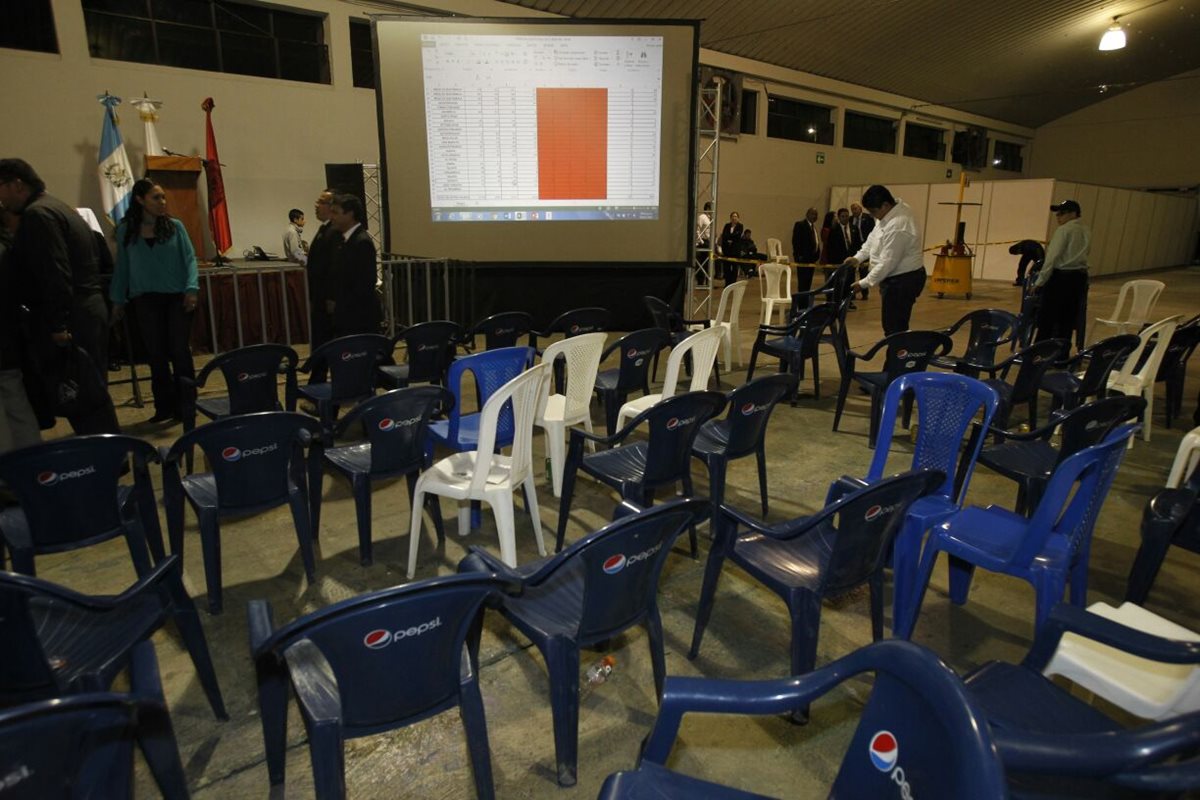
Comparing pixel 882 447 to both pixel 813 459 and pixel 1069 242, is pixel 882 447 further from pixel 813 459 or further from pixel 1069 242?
pixel 1069 242

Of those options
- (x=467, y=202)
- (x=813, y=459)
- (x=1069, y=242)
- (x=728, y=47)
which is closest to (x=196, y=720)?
(x=813, y=459)

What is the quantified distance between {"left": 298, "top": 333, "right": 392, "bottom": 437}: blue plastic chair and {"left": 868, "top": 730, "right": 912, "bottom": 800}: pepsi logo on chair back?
321 centimetres

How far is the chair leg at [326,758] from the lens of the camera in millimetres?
1450

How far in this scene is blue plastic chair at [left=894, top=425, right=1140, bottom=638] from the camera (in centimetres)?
207

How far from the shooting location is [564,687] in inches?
69.2

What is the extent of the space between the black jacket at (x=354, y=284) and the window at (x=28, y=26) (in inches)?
246

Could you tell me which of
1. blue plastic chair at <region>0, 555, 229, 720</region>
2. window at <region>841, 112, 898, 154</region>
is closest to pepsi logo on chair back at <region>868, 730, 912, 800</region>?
blue plastic chair at <region>0, 555, 229, 720</region>

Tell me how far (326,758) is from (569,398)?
7.94ft

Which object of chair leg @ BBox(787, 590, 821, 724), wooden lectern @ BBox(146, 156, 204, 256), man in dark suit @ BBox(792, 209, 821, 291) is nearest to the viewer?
chair leg @ BBox(787, 590, 821, 724)

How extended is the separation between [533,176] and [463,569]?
5945 millimetres

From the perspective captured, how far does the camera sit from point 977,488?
396 centimetres

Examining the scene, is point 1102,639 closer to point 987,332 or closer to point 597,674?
point 597,674

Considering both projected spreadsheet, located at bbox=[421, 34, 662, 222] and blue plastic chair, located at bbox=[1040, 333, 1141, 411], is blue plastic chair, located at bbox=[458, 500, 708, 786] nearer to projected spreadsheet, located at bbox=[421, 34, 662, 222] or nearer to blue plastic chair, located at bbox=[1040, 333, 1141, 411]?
blue plastic chair, located at bbox=[1040, 333, 1141, 411]

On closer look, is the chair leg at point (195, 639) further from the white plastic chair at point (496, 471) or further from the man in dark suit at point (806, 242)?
the man in dark suit at point (806, 242)
